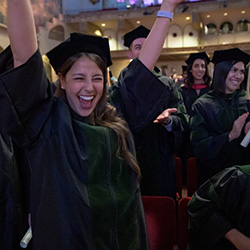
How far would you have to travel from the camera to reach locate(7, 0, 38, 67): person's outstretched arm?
0.88m

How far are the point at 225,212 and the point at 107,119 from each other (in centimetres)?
82

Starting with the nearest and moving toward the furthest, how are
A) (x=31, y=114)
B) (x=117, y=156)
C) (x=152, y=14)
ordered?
(x=31, y=114) → (x=117, y=156) → (x=152, y=14)

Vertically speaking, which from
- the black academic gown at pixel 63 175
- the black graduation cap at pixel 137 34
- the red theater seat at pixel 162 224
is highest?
the black graduation cap at pixel 137 34

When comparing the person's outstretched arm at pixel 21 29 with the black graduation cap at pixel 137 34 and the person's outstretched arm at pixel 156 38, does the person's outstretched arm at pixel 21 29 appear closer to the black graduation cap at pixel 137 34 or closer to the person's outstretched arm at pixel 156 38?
the person's outstretched arm at pixel 156 38

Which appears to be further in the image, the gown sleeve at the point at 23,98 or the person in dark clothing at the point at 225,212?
the person in dark clothing at the point at 225,212

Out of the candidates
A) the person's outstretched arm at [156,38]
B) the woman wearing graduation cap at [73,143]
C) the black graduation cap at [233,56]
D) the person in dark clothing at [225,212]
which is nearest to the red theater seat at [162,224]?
the person in dark clothing at [225,212]

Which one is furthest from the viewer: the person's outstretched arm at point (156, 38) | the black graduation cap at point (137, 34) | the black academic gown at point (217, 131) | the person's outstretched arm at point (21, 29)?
the black graduation cap at point (137, 34)

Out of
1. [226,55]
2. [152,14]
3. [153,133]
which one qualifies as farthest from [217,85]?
[152,14]

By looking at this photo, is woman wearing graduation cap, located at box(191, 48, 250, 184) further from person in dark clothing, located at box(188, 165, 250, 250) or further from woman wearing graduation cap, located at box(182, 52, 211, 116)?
woman wearing graduation cap, located at box(182, 52, 211, 116)

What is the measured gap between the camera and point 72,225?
1.04 metres

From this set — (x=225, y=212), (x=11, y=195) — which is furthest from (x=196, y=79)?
(x=11, y=195)

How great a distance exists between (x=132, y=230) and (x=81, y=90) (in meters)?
0.64

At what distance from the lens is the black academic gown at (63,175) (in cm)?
96

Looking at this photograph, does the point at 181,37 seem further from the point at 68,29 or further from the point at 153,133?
the point at 153,133
